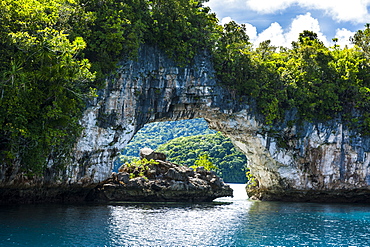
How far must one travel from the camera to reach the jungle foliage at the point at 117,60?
16531 millimetres

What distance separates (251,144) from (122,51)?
13399mm

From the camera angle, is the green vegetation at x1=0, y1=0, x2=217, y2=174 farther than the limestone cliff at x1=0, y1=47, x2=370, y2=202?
No

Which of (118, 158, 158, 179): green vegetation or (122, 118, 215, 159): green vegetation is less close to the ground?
(122, 118, 215, 159): green vegetation

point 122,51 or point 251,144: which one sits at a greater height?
point 122,51

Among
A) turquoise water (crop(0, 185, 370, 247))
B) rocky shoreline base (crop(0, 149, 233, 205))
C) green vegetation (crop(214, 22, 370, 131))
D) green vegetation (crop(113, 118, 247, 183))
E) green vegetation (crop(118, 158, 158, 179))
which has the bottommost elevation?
turquoise water (crop(0, 185, 370, 247))

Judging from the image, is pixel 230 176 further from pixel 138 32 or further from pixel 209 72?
pixel 138 32

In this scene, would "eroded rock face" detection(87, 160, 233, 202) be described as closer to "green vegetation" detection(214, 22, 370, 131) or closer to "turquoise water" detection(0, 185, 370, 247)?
"turquoise water" detection(0, 185, 370, 247)

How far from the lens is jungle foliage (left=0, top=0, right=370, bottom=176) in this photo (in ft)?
54.2

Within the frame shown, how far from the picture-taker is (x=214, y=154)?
72.7m

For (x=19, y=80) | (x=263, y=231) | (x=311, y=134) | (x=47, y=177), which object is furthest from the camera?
(x=311, y=134)

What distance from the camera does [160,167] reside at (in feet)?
102

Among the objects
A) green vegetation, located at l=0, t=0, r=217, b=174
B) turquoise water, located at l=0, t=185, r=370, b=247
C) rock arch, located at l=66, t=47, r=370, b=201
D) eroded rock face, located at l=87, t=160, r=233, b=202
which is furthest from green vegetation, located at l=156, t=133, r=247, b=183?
green vegetation, located at l=0, t=0, r=217, b=174

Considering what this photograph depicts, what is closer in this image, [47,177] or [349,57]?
[47,177]

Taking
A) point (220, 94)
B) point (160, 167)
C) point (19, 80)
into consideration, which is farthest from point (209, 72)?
point (19, 80)
